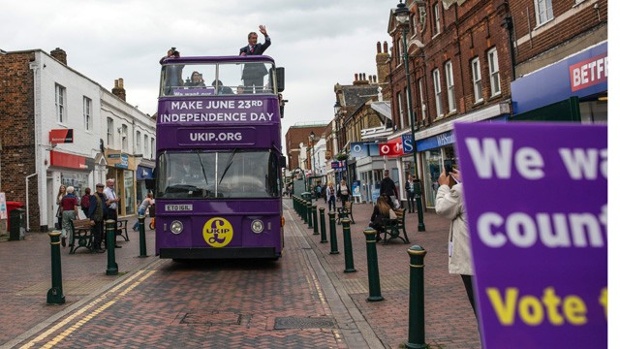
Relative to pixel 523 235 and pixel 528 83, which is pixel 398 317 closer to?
pixel 523 235

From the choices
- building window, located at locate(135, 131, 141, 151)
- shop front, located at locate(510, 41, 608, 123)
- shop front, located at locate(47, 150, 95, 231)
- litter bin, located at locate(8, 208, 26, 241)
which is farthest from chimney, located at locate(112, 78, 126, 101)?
shop front, located at locate(510, 41, 608, 123)

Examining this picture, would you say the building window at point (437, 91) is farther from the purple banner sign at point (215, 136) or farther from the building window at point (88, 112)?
the building window at point (88, 112)

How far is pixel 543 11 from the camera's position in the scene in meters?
14.1

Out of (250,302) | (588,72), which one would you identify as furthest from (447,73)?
(250,302)

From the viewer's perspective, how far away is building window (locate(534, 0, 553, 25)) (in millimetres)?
13734

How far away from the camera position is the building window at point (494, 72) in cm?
1839

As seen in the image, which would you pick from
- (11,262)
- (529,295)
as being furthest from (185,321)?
(11,262)

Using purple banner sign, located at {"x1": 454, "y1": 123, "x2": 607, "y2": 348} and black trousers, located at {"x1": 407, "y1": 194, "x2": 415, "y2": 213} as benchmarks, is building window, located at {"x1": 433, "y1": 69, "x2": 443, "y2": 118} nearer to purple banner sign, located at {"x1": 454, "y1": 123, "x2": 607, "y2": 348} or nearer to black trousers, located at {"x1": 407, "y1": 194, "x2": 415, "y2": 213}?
black trousers, located at {"x1": 407, "y1": 194, "x2": 415, "y2": 213}

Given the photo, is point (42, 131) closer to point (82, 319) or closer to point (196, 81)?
point (196, 81)

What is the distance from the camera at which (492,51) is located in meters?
18.8

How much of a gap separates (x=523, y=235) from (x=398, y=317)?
15.0 ft

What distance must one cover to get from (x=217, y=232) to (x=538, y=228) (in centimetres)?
867

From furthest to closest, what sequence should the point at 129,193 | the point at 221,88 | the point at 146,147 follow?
the point at 146,147 < the point at 129,193 < the point at 221,88

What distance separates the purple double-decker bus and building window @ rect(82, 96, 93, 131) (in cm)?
1743
